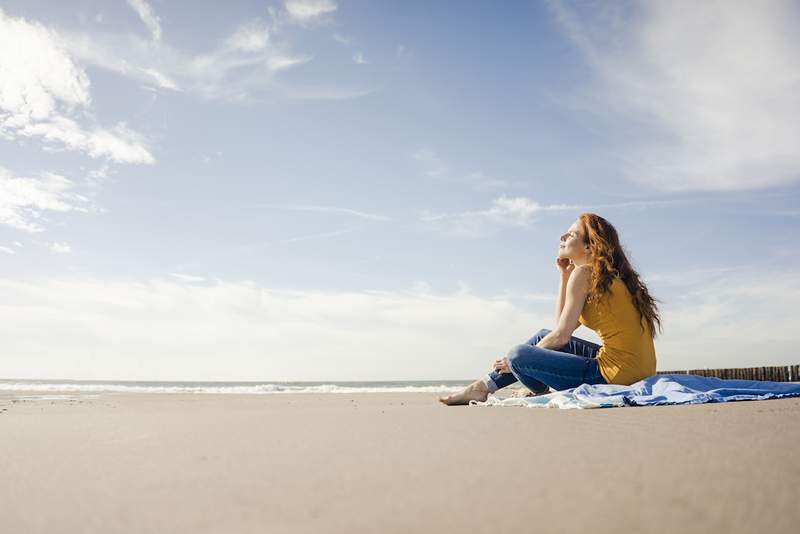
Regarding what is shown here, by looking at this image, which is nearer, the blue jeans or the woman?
the woman

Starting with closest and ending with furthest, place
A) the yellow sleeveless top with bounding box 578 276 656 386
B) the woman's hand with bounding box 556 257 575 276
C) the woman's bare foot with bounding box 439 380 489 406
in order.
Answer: the yellow sleeveless top with bounding box 578 276 656 386
the woman's bare foot with bounding box 439 380 489 406
the woman's hand with bounding box 556 257 575 276

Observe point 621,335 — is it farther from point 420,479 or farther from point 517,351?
point 420,479

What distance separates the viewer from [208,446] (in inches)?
98.5

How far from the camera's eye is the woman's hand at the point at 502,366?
5.04 meters

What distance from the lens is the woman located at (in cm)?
466

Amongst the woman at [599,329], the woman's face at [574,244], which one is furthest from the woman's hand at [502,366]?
the woman's face at [574,244]

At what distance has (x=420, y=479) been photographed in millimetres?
1657

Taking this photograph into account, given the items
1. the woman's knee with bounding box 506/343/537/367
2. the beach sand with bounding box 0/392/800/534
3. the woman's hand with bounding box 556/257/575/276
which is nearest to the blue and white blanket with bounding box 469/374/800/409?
the woman's knee with bounding box 506/343/537/367

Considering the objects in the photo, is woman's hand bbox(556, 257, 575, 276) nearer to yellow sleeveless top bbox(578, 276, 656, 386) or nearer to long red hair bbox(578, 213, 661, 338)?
long red hair bbox(578, 213, 661, 338)

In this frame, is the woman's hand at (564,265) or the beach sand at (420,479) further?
the woman's hand at (564,265)

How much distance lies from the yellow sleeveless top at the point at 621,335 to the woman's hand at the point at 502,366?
83cm

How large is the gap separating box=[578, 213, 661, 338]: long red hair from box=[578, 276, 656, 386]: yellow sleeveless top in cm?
5

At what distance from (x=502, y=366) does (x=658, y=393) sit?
50.9 inches

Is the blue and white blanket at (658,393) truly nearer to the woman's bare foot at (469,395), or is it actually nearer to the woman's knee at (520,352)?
the woman's bare foot at (469,395)
